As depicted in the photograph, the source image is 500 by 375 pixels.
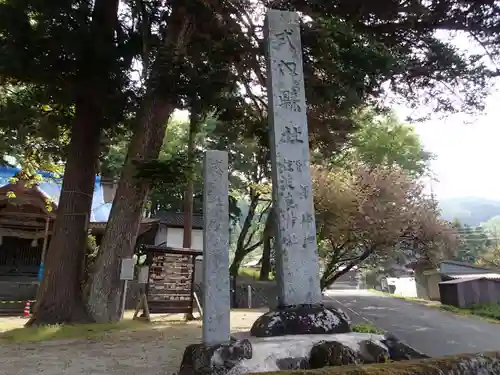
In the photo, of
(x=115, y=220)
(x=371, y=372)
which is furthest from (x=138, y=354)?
(x=371, y=372)

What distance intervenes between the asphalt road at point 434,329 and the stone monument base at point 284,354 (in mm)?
3045

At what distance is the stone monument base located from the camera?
152 inches

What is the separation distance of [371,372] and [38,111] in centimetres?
1166

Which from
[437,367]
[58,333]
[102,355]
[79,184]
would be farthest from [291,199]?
[79,184]

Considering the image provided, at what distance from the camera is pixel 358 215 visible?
1418cm

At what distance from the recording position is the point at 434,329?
10.9m

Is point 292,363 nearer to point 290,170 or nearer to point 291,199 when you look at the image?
point 291,199

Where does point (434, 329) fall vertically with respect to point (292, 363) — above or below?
below

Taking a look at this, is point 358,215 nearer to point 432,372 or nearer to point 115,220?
point 115,220

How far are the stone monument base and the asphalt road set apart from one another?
305 cm

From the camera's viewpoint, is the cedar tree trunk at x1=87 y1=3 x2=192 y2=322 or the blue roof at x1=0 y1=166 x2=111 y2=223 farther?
the blue roof at x1=0 y1=166 x2=111 y2=223

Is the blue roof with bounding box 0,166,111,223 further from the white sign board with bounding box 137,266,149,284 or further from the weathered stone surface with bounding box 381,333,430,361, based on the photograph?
the weathered stone surface with bounding box 381,333,430,361

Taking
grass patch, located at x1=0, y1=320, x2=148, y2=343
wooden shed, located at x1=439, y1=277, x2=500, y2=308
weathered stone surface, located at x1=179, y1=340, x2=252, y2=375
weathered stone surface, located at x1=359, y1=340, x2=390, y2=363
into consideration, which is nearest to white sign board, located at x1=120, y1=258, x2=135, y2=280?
grass patch, located at x1=0, y1=320, x2=148, y2=343

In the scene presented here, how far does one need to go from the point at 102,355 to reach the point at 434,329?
870cm
